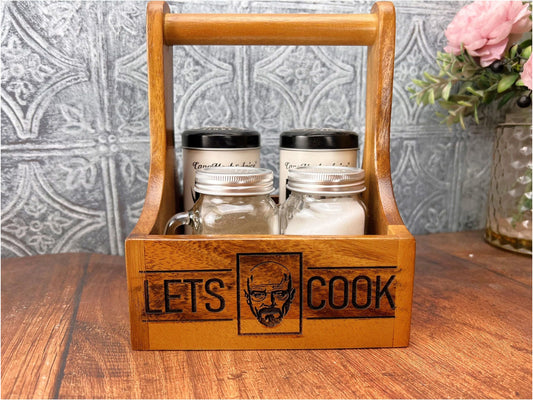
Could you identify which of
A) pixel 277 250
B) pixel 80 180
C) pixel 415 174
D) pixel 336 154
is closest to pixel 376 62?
pixel 336 154

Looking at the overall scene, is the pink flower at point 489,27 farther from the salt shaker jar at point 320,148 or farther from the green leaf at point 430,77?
the salt shaker jar at point 320,148

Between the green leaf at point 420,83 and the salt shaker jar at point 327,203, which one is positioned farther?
the green leaf at point 420,83

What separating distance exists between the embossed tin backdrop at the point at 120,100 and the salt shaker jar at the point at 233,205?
29 cm

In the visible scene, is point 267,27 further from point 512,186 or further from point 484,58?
point 512,186

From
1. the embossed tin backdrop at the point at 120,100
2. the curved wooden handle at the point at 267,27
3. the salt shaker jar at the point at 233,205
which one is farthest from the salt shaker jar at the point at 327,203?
the embossed tin backdrop at the point at 120,100

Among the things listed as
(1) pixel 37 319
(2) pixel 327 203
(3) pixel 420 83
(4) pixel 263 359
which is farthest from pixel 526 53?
(1) pixel 37 319

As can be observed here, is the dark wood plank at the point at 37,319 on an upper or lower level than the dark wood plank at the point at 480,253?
lower

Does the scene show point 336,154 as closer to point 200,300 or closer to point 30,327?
point 200,300

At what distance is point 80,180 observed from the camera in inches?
26.2

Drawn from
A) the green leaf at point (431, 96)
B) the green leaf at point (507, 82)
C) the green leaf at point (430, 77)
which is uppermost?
the green leaf at point (430, 77)

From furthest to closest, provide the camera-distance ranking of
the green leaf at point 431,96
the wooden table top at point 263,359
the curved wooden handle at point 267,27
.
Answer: the green leaf at point 431,96
the curved wooden handle at point 267,27
the wooden table top at point 263,359

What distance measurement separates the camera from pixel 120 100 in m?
0.66

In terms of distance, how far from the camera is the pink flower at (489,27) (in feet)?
1.98

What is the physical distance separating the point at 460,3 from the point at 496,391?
0.64 meters
